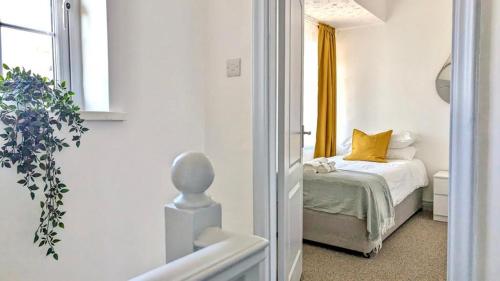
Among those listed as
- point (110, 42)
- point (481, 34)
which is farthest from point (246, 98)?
point (481, 34)

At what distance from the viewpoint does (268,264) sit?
6.06ft

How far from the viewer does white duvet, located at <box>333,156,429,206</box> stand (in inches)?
123

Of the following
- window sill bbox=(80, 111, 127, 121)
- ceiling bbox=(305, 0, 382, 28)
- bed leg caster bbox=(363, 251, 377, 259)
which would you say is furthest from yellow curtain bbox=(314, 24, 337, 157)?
window sill bbox=(80, 111, 127, 121)

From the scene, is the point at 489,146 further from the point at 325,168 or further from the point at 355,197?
the point at 325,168

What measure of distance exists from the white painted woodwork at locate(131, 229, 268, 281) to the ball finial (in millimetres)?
58

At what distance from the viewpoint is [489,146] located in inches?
48.6

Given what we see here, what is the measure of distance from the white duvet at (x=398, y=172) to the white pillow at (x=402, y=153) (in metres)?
0.08

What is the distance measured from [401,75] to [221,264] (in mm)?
4432

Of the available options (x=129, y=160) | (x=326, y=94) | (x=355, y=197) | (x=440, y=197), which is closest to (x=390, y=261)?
(x=355, y=197)

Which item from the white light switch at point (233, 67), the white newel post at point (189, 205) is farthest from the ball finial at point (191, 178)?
the white light switch at point (233, 67)

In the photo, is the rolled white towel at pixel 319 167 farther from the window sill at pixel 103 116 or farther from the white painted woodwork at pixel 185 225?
the white painted woodwork at pixel 185 225

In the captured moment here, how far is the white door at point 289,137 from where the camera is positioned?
1887mm

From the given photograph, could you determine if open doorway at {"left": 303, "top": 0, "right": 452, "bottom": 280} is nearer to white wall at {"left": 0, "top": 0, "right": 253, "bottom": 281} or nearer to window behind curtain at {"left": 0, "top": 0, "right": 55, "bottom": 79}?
white wall at {"left": 0, "top": 0, "right": 253, "bottom": 281}

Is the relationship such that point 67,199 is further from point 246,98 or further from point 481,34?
point 481,34
